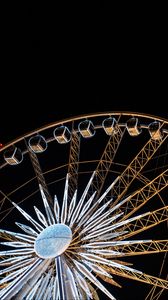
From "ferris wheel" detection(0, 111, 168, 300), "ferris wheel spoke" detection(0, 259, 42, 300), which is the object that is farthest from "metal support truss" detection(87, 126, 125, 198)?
"ferris wheel spoke" detection(0, 259, 42, 300)

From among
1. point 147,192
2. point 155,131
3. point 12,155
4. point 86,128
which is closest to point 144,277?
point 147,192

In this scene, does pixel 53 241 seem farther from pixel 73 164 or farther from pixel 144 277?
pixel 73 164

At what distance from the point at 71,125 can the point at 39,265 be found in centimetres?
589

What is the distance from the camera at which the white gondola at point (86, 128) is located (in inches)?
705

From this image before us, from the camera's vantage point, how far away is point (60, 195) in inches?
1007

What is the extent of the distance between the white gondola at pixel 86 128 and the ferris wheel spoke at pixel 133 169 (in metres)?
1.87

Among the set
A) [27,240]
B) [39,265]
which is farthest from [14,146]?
[39,265]

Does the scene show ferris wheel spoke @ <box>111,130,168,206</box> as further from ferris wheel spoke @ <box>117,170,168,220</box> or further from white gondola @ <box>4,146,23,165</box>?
white gondola @ <box>4,146,23,165</box>

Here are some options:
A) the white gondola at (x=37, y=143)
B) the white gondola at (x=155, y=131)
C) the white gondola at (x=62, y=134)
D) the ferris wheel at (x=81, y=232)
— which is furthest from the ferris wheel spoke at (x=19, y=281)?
the white gondola at (x=155, y=131)

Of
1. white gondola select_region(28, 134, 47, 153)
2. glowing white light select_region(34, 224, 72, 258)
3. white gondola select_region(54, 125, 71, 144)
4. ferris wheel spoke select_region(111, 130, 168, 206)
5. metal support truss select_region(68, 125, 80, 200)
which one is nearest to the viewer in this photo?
glowing white light select_region(34, 224, 72, 258)

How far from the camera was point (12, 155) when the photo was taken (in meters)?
18.0

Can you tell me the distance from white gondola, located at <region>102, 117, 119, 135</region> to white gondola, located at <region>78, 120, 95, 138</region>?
47 centimetres

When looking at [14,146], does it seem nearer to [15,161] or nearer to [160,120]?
[15,161]

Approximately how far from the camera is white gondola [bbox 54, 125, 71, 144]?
18281 mm
